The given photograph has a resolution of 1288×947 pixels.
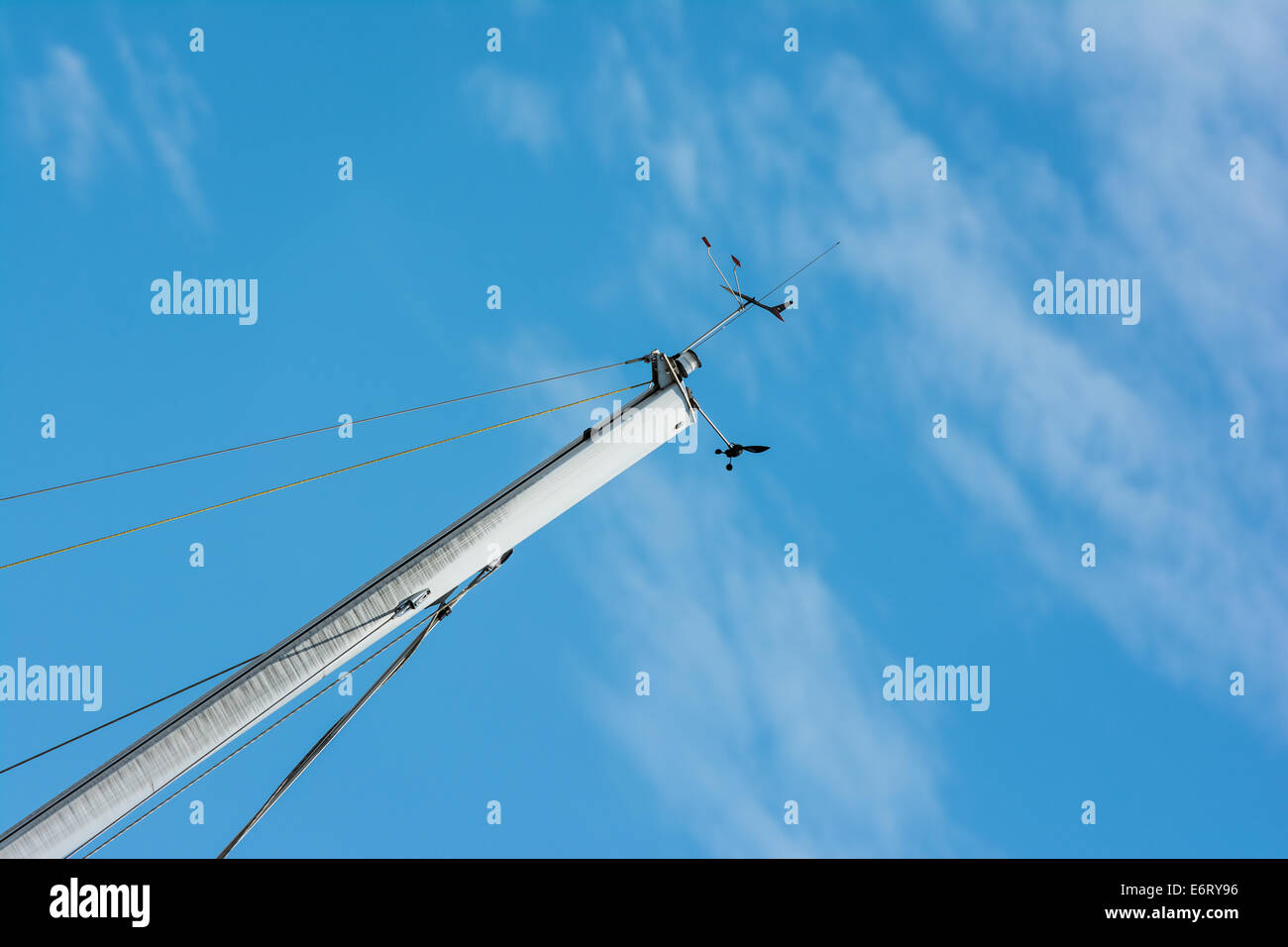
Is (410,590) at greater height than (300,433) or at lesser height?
lesser
